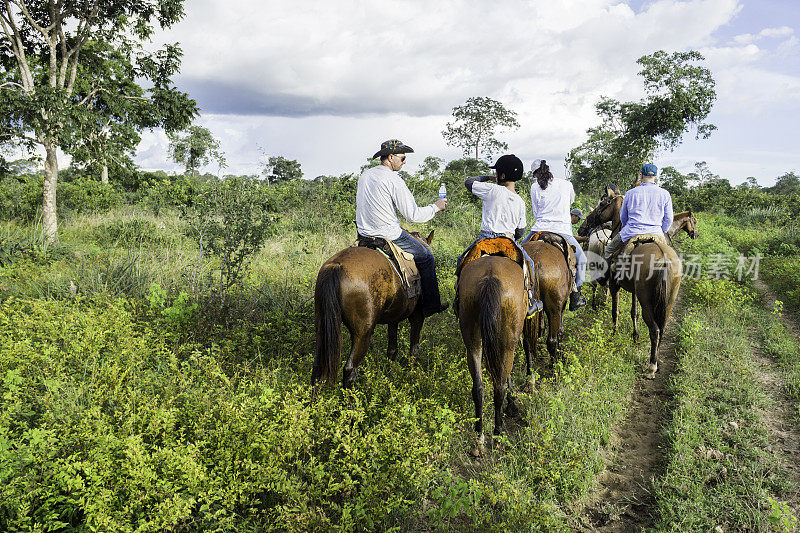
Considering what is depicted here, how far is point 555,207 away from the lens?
5574 millimetres

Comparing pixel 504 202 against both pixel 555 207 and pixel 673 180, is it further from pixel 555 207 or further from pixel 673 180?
pixel 673 180

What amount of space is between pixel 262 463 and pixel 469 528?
1532mm

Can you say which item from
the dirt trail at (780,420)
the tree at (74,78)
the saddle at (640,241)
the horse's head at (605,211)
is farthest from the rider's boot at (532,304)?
the tree at (74,78)

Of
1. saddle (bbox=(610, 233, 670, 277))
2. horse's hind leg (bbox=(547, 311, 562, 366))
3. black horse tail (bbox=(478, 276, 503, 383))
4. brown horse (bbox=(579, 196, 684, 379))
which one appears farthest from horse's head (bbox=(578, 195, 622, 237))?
black horse tail (bbox=(478, 276, 503, 383))

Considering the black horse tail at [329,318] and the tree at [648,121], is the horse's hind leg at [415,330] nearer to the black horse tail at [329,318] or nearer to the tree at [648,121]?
the black horse tail at [329,318]

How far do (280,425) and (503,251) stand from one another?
266 cm

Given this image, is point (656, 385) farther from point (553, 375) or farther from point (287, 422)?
point (287, 422)

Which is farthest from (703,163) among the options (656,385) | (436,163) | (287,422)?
(287,422)

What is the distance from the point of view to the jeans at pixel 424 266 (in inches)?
202

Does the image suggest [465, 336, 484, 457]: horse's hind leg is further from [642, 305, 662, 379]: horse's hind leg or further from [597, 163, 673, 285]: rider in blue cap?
[597, 163, 673, 285]: rider in blue cap

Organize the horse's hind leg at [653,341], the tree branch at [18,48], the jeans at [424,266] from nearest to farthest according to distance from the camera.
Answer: the jeans at [424,266]
the horse's hind leg at [653,341]
the tree branch at [18,48]

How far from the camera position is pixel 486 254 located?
14.1 ft

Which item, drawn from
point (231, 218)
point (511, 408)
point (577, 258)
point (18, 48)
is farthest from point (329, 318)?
point (18, 48)

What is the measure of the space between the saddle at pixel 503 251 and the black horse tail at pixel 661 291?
2382 mm
